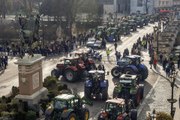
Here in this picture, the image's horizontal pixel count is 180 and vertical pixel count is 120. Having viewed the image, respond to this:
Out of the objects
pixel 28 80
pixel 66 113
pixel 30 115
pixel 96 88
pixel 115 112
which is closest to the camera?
pixel 66 113

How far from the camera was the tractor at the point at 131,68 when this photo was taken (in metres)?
31.4

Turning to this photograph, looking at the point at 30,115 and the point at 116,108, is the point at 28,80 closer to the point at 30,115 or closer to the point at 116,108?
the point at 30,115

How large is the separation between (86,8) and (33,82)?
4691 cm

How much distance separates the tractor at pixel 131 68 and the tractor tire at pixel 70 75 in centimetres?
356

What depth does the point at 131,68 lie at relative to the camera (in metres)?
31.3

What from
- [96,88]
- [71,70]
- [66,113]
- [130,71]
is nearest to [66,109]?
[66,113]

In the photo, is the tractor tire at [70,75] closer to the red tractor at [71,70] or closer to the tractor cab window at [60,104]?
the red tractor at [71,70]

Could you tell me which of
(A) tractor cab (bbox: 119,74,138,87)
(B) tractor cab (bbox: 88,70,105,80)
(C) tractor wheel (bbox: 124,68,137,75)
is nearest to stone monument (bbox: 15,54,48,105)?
(B) tractor cab (bbox: 88,70,105,80)

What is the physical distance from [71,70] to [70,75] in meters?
0.43

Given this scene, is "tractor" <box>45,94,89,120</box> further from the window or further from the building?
the window

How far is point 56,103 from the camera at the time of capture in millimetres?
19984

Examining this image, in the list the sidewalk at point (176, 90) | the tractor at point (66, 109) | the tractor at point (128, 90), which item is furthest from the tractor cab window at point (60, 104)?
the sidewalk at point (176, 90)

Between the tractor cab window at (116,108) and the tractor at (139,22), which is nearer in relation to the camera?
the tractor cab window at (116,108)

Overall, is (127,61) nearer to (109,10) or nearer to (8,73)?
(8,73)
